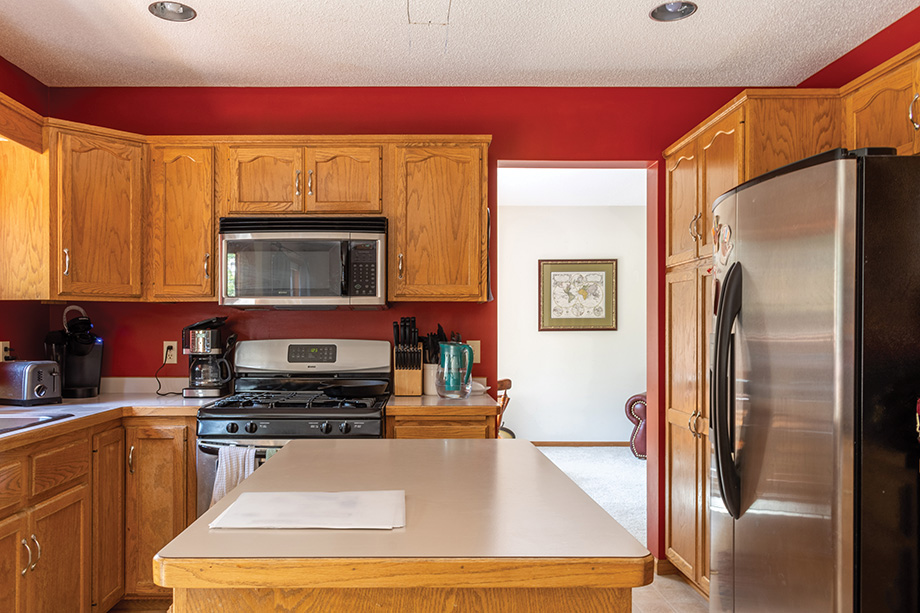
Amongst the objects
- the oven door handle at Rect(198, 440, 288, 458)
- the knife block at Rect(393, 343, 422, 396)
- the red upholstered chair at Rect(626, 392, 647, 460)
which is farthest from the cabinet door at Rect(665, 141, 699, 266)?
the red upholstered chair at Rect(626, 392, 647, 460)

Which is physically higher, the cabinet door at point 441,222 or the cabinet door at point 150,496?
the cabinet door at point 441,222

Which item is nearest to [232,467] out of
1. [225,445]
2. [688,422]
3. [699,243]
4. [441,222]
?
[225,445]

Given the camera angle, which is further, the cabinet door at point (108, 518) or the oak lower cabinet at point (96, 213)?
the oak lower cabinet at point (96, 213)

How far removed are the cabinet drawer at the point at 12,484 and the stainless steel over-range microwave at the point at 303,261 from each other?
3.73ft

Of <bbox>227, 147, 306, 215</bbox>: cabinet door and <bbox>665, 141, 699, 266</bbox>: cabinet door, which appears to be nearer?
<bbox>665, 141, 699, 266</bbox>: cabinet door

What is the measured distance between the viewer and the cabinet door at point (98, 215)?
286cm

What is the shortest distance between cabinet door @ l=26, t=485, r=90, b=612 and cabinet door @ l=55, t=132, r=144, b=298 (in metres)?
0.96

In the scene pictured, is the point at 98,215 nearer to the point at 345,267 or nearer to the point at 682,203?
the point at 345,267

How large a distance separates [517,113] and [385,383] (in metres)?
1.58

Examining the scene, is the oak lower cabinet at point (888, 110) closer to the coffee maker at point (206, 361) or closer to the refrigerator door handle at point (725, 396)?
the refrigerator door handle at point (725, 396)

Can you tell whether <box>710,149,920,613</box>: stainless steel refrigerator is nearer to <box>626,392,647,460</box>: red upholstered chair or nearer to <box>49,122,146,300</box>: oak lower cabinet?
<box>49,122,146,300</box>: oak lower cabinet

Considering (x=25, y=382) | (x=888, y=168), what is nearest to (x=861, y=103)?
(x=888, y=168)

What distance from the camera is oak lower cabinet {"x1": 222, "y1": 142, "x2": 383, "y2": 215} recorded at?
10.2ft

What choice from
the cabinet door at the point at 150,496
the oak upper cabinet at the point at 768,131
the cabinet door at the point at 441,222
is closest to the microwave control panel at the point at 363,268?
the cabinet door at the point at 441,222
